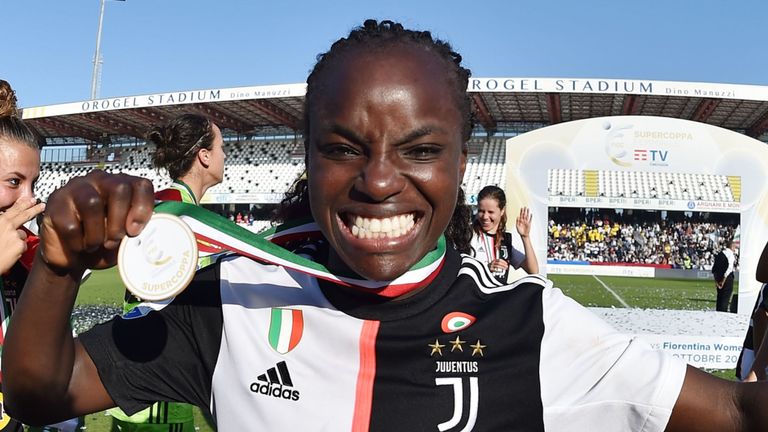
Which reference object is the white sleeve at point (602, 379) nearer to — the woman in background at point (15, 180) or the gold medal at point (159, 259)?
the gold medal at point (159, 259)

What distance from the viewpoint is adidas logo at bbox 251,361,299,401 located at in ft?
4.31

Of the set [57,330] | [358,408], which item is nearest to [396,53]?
[358,408]

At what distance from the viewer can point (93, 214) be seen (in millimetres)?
1023

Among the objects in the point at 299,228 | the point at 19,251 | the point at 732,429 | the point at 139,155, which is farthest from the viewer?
the point at 139,155

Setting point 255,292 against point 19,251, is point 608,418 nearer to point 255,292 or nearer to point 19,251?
point 255,292

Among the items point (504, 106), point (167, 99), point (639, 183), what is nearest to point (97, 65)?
point (167, 99)

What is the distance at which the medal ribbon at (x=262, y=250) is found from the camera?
4.13 feet

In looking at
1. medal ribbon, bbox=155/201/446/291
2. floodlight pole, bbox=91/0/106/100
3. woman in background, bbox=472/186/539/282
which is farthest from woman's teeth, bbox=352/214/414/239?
floodlight pole, bbox=91/0/106/100

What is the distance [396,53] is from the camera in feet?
4.28

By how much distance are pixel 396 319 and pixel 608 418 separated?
481mm

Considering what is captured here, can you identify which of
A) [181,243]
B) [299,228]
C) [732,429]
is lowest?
[732,429]

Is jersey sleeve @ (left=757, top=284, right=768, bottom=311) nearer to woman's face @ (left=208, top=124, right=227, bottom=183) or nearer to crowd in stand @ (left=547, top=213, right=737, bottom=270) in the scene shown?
woman's face @ (left=208, top=124, right=227, bottom=183)

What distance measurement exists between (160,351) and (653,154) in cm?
897

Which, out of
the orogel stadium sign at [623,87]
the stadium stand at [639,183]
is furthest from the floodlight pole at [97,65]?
the stadium stand at [639,183]
